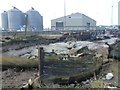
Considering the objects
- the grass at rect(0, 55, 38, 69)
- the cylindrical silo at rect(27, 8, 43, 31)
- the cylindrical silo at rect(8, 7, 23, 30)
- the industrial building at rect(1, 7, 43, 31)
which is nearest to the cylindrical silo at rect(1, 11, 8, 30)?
the industrial building at rect(1, 7, 43, 31)

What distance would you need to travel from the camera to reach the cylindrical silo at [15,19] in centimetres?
2820

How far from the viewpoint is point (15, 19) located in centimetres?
2855

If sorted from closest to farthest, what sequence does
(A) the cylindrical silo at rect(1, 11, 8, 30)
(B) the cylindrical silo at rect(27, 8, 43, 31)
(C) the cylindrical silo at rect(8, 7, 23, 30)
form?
(C) the cylindrical silo at rect(8, 7, 23, 30)
(B) the cylindrical silo at rect(27, 8, 43, 31)
(A) the cylindrical silo at rect(1, 11, 8, 30)

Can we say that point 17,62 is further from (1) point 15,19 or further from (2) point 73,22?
(2) point 73,22

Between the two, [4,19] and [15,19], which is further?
[4,19]

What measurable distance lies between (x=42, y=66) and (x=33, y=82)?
503mm

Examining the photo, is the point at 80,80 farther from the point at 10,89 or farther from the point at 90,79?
the point at 10,89

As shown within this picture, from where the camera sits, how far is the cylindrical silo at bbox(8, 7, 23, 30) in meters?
28.2

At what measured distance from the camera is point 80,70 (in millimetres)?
3939

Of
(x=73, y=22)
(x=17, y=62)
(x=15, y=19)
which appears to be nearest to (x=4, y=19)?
(x=15, y=19)

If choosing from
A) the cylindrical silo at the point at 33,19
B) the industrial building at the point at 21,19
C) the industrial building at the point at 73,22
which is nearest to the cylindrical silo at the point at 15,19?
the industrial building at the point at 21,19

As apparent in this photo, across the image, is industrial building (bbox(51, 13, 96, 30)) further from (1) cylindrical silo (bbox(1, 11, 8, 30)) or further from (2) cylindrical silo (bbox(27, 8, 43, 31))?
(1) cylindrical silo (bbox(1, 11, 8, 30))

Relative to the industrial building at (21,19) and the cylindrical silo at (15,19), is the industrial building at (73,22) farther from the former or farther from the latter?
the cylindrical silo at (15,19)

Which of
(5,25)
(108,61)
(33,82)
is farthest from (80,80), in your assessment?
(5,25)
